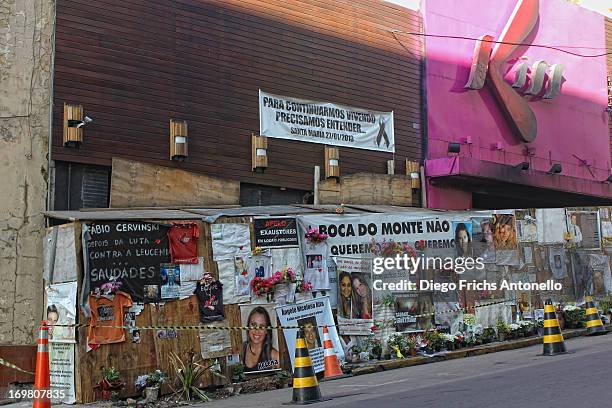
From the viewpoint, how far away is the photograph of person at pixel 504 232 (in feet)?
57.5

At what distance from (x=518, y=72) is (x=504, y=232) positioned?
7889 millimetres

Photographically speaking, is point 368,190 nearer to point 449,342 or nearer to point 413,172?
point 413,172

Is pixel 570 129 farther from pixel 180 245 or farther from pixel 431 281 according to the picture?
pixel 180 245

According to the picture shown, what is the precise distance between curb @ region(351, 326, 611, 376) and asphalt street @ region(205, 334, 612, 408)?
13.9 inches

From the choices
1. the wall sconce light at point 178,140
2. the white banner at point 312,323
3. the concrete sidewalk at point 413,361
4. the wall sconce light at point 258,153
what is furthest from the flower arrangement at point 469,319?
the wall sconce light at point 178,140

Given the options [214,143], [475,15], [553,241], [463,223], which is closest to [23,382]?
[214,143]

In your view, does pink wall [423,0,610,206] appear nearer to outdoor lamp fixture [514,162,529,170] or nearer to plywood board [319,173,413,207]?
outdoor lamp fixture [514,162,529,170]

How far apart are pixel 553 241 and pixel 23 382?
1252 centimetres

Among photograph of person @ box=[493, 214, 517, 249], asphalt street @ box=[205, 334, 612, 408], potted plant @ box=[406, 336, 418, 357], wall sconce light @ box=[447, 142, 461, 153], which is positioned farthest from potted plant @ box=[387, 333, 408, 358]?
wall sconce light @ box=[447, 142, 461, 153]

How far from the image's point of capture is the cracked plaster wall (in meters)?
13.7

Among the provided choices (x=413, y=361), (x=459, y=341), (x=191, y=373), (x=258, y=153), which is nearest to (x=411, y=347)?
(x=413, y=361)

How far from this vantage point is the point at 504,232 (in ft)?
57.9

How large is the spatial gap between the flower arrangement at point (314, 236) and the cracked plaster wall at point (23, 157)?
16.6ft

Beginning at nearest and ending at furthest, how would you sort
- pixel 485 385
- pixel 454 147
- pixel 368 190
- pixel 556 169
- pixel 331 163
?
pixel 485 385, pixel 331 163, pixel 368 190, pixel 454 147, pixel 556 169
